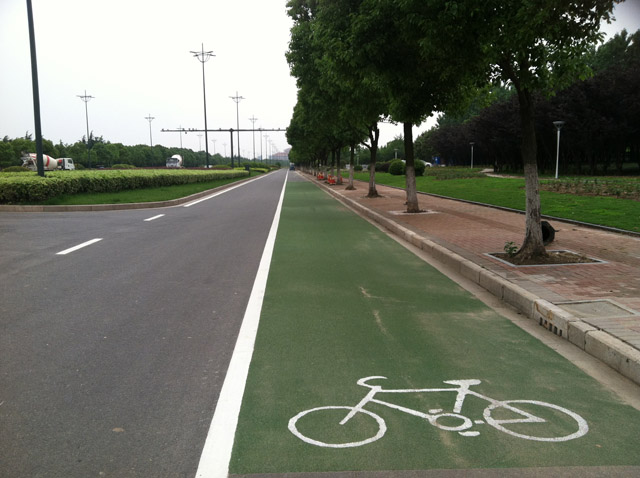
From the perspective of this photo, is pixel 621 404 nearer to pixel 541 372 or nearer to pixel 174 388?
pixel 541 372

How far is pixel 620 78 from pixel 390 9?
111ft

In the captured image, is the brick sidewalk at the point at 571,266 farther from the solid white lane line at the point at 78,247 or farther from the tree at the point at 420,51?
the solid white lane line at the point at 78,247

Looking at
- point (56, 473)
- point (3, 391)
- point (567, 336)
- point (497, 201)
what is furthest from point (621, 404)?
point (497, 201)

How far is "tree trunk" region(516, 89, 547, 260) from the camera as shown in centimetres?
786

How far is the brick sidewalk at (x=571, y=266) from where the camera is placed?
4996 mm

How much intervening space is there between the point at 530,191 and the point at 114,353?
6417mm

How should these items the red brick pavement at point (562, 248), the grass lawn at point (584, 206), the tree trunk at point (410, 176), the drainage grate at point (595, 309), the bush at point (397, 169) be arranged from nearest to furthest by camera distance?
the drainage grate at point (595, 309), the red brick pavement at point (562, 248), the grass lawn at point (584, 206), the tree trunk at point (410, 176), the bush at point (397, 169)

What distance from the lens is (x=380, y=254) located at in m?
9.42

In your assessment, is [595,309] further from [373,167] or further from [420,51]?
[373,167]

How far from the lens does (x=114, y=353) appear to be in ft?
14.1

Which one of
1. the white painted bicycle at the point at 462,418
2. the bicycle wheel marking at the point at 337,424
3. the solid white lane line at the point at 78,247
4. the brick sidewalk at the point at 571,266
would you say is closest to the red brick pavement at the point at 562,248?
the brick sidewalk at the point at 571,266

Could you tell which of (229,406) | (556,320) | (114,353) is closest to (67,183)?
(114,353)

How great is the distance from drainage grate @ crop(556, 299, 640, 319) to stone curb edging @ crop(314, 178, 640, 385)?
112mm

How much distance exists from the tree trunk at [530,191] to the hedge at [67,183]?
17.1 m
